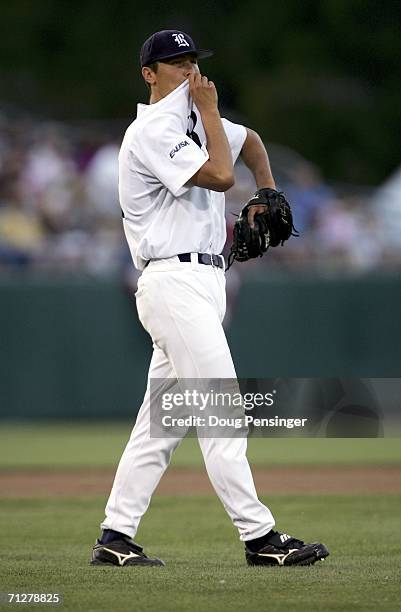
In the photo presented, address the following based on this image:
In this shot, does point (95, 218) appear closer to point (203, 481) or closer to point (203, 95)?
point (203, 481)

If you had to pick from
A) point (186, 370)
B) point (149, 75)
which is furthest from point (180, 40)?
point (186, 370)

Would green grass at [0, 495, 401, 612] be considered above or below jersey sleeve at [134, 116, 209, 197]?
below

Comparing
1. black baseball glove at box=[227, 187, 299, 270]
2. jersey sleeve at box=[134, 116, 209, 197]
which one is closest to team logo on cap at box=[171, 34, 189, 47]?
jersey sleeve at box=[134, 116, 209, 197]

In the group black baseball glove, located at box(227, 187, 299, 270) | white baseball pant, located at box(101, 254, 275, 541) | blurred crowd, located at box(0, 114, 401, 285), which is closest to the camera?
white baseball pant, located at box(101, 254, 275, 541)

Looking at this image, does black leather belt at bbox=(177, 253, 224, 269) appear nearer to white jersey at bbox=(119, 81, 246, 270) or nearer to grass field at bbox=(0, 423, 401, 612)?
white jersey at bbox=(119, 81, 246, 270)

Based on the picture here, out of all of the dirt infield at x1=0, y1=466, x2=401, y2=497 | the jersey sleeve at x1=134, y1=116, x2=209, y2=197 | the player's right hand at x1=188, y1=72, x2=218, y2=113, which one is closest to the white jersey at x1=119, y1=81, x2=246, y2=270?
the jersey sleeve at x1=134, y1=116, x2=209, y2=197

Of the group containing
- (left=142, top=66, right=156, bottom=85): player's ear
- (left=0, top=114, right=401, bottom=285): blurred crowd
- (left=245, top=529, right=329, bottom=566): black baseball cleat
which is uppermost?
(left=0, top=114, right=401, bottom=285): blurred crowd

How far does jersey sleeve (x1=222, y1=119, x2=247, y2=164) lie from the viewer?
535cm

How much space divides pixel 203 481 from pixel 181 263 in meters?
4.18

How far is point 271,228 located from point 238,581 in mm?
1471

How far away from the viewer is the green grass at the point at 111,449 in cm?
1050

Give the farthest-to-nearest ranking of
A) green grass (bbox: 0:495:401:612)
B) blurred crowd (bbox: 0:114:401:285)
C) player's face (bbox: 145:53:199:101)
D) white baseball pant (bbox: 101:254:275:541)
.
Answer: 1. blurred crowd (bbox: 0:114:401:285)
2. player's face (bbox: 145:53:199:101)
3. white baseball pant (bbox: 101:254:275:541)
4. green grass (bbox: 0:495:401:612)

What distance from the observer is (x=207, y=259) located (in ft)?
17.2

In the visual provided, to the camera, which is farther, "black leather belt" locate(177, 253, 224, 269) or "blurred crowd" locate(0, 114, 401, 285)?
"blurred crowd" locate(0, 114, 401, 285)
